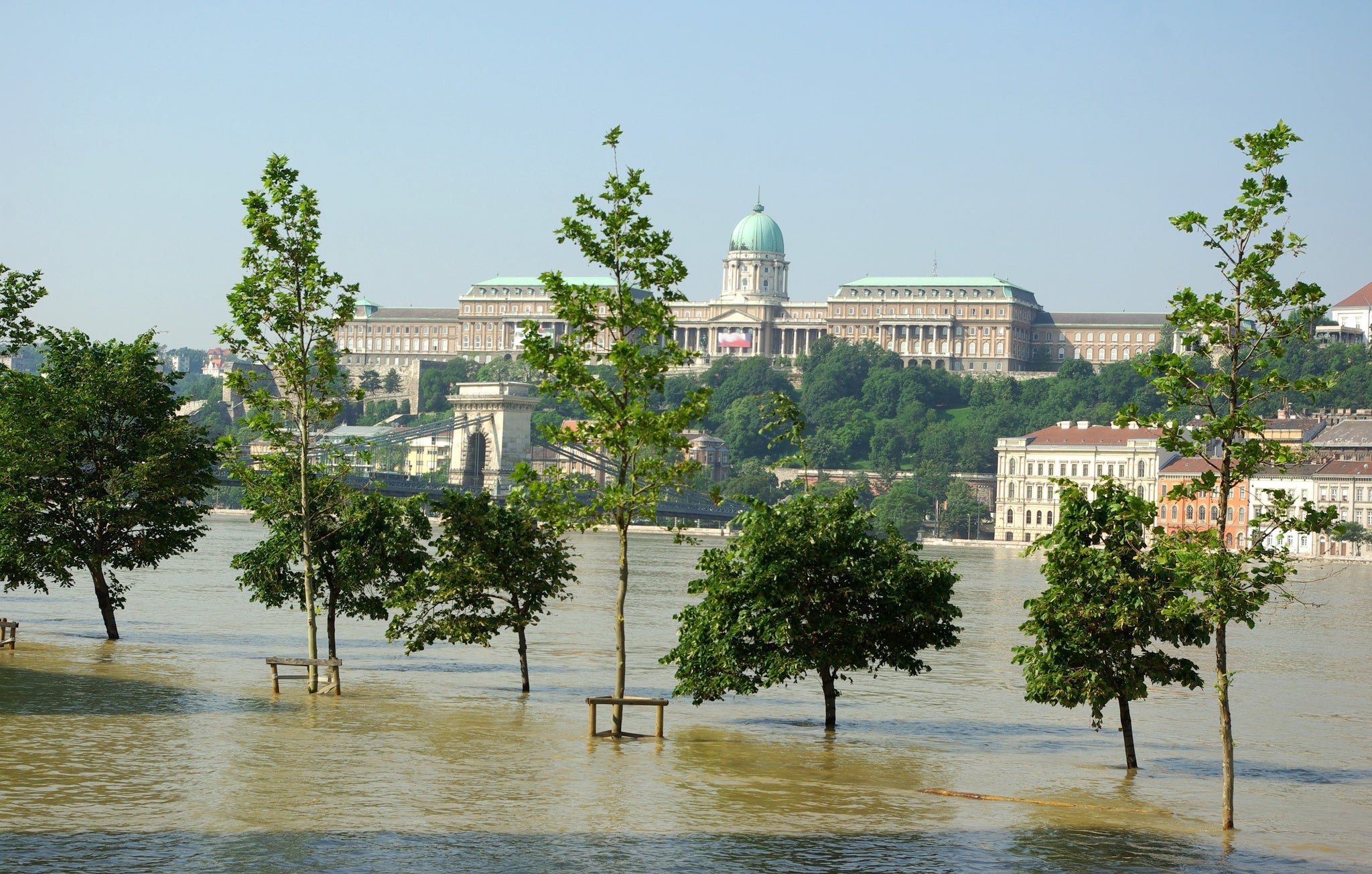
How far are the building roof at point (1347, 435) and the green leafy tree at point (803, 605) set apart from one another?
386ft

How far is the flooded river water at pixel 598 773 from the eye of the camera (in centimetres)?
1614

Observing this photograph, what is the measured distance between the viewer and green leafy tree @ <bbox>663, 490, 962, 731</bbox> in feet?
76.5

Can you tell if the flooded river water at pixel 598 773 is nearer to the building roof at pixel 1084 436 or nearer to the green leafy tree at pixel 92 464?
the green leafy tree at pixel 92 464

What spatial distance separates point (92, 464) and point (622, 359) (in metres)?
16.0

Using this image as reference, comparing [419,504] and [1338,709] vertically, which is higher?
[419,504]

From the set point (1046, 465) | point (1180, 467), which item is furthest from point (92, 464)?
point (1046, 465)

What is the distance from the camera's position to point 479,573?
2630 cm

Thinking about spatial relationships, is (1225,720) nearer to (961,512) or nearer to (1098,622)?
(1098,622)

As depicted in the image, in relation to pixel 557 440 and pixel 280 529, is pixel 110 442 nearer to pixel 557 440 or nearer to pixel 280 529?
pixel 280 529

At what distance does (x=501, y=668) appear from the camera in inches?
1291

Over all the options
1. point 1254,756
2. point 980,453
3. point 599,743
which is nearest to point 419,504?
point 599,743

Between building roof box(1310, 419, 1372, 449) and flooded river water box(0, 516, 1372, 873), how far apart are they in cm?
10656

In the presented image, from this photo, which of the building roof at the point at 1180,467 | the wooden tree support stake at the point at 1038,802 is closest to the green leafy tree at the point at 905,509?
the building roof at the point at 1180,467

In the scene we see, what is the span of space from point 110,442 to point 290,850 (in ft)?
62.4
